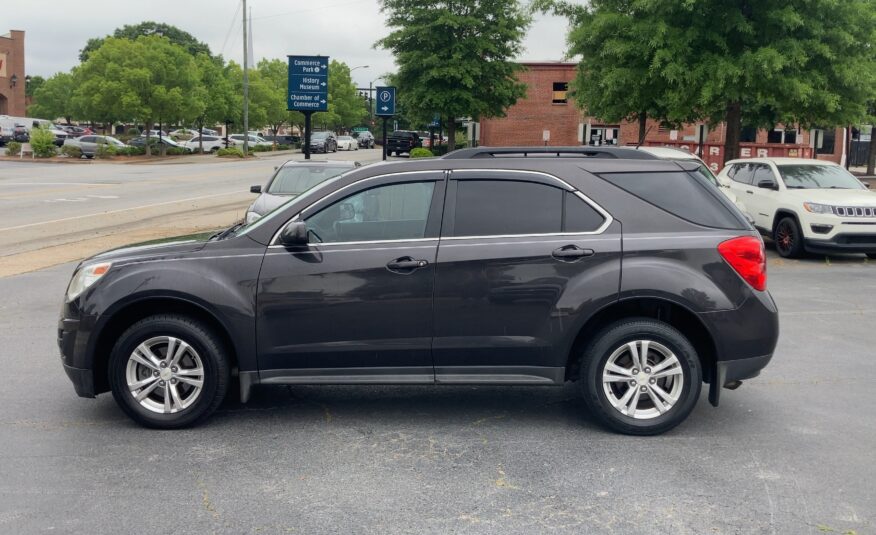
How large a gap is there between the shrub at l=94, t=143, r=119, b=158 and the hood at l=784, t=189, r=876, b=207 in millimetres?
42313

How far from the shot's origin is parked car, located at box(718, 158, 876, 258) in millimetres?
13344

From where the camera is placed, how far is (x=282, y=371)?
17.7 ft

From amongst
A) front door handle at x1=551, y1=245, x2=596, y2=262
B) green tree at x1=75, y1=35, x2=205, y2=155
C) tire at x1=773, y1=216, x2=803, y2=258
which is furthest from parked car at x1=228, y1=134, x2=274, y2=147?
front door handle at x1=551, y1=245, x2=596, y2=262

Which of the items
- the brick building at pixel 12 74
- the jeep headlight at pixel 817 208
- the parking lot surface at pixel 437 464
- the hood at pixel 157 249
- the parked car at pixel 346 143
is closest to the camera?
the parking lot surface at pixel 437 464

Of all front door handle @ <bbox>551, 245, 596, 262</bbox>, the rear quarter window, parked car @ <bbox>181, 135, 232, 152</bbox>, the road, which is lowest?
the road

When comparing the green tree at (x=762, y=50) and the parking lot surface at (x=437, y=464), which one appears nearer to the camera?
the parking lot surface at (x=437, y=464)

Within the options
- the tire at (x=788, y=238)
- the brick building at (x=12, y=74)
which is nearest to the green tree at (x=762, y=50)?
the tire at (x=788, y=238)

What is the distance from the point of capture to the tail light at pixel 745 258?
5.36m

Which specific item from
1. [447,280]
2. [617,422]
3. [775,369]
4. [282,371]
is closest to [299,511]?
[282,371]

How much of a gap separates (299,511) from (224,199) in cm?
2245

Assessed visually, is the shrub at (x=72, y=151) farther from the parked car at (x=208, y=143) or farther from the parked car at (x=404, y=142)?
the parked car at (x=404, y=142)

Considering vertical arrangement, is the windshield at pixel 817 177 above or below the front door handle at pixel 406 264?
above

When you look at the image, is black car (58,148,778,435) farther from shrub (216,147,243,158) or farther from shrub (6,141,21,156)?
shrub (216,147,243,158)

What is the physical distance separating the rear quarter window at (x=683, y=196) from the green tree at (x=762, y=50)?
12225mm
